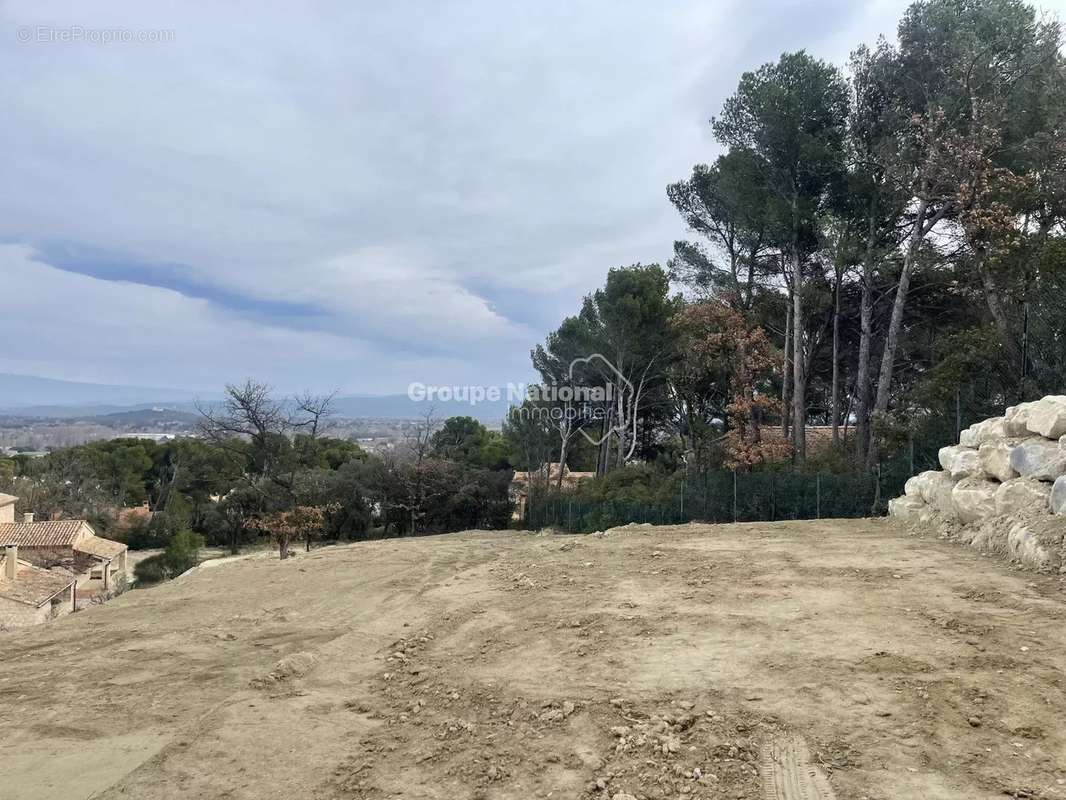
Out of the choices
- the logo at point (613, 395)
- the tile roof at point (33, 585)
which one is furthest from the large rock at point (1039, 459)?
the tile roof at point (33, 585)

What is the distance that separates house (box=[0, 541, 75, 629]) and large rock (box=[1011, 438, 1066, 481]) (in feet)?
67.6

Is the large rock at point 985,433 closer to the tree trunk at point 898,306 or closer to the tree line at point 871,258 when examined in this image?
the tree line at point 871,258

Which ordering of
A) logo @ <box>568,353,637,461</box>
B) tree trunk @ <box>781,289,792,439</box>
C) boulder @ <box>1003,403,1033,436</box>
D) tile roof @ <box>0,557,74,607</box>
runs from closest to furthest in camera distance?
boulder @ <box>1003,403,1033,436</box>, tree trunk @ <box>781,289,792,439</box>, tile roof @ <box>0,557,74,607</box>, logo @ <box>568,353,637,461</box>

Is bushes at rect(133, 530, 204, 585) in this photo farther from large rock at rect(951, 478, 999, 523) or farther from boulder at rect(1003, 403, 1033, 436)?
boulder at rect(1003, 403, 1033, 436)

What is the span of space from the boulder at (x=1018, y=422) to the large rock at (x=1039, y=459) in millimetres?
457

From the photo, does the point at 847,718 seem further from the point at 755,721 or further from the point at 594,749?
the point at 594,749

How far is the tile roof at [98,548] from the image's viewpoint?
2602 cm

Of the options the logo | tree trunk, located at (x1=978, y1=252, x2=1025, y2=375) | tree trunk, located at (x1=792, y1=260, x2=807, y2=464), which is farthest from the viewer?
the logo

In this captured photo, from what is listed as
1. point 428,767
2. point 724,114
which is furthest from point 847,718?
point 724,114

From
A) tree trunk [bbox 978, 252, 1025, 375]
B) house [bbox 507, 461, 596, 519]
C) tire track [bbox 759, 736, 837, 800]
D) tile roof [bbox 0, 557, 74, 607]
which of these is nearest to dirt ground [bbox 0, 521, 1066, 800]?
tire track [bbox 759, 736, 837, 800]

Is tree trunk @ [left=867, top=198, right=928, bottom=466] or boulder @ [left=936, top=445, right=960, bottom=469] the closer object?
boulder @ [left=936, top=445, right=960, bottom=469]

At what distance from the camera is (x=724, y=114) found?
18.2 m

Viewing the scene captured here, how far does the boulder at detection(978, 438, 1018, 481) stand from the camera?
7180mm

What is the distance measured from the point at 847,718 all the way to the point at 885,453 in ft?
41.3
